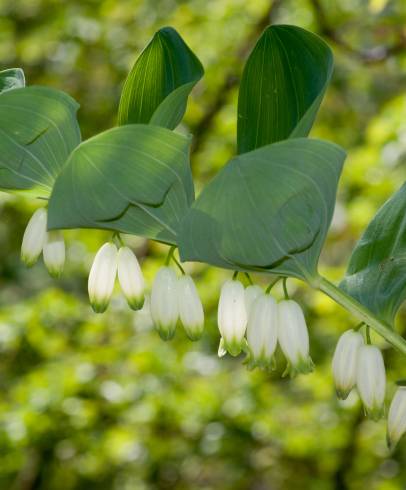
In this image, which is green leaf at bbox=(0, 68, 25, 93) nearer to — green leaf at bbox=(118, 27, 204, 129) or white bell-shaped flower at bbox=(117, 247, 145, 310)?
green leaf at bbox=(118, 27, 204, 129)

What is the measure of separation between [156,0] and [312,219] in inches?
147

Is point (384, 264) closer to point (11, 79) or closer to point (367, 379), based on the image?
point (367, 379)

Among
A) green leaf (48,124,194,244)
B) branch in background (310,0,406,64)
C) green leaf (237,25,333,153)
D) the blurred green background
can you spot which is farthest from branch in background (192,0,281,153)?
green leaf (48,124,194,244)

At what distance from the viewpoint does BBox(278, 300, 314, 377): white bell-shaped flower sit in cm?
97

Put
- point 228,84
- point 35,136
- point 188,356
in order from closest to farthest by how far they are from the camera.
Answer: point 35,136 < point 188,356 < point 228,84

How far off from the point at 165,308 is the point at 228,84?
283cm

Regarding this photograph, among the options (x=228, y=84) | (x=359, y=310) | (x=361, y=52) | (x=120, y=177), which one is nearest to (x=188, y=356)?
(x=228, y=84)

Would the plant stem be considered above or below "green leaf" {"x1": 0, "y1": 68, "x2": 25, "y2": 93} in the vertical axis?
below

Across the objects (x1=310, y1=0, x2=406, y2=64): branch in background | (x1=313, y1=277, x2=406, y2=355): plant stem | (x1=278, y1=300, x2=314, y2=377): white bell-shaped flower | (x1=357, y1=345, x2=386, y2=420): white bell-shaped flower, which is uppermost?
(x1=313, y1=277, x2=406, y2=355): plant stem

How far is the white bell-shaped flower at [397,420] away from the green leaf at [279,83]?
15.2 inches

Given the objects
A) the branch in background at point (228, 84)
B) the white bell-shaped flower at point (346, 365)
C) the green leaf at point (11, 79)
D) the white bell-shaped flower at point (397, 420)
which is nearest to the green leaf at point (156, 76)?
the green leaf at point (11, 79)

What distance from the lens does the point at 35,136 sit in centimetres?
88

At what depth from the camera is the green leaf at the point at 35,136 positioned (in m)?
0.84

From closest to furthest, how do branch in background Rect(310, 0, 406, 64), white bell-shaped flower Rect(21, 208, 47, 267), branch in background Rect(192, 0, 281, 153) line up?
white bell-shaped flower Rect(21, 208, 47, 267) < branch in background Rect(310, 0, 406, 64) < branch in background Rect(192, 0, 281, 153)
